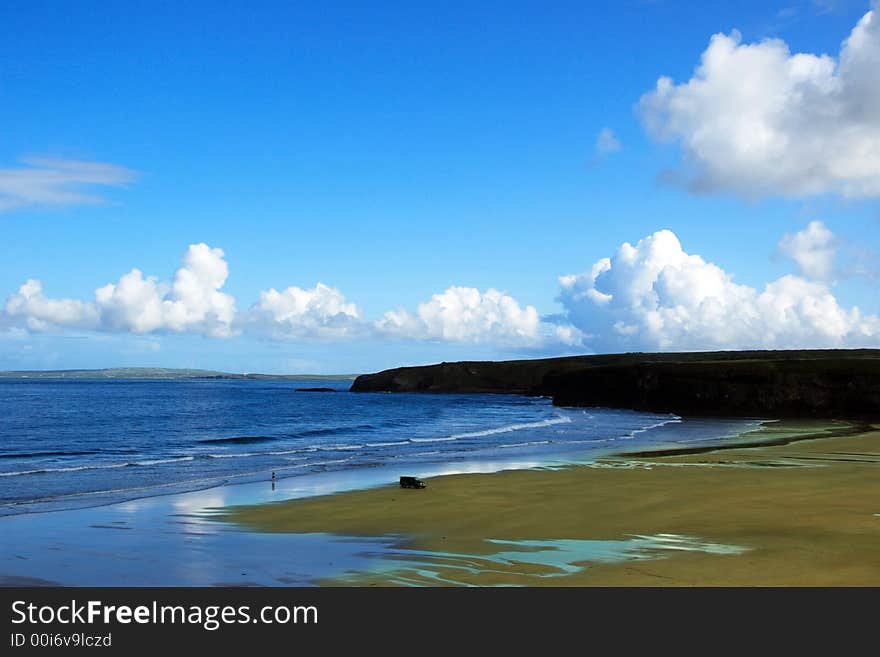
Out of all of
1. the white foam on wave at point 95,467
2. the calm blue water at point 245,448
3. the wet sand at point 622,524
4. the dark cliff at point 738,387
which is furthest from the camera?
the dark cliff at point 738,387

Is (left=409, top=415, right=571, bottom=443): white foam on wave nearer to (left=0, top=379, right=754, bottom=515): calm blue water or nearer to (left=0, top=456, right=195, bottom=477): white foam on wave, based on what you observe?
(left=0, top=379, right=754, bottom=515): calm blue water

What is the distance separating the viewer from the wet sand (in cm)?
1273

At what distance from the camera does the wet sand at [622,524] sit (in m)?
12.7

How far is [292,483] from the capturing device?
28.7m

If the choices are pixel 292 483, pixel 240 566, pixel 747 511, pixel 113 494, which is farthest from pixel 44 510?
pixel 747 511

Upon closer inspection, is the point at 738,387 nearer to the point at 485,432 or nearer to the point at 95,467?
the point at 485,432

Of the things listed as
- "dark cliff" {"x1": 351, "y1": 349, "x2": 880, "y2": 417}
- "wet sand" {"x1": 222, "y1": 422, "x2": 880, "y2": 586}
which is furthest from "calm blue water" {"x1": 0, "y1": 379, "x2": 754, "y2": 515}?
"dark cliff" {"x1": 351, "y1": 349, "x2": 880, "y2": 417}

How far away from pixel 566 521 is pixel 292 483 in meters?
13.5

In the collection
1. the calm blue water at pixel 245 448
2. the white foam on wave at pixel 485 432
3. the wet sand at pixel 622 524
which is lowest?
the white foam on wave at pixel 485 432

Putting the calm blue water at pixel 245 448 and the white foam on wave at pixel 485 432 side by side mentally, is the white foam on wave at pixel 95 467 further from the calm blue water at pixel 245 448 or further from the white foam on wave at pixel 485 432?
the white foam on wave at pixel 485 432

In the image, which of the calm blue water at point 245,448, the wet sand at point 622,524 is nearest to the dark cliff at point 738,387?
the calm blue water at point 245,448

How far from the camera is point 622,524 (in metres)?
17.7

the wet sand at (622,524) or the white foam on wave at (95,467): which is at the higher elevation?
→ the wet sand at (622,524)

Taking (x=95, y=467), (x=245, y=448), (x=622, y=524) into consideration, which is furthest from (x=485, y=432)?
(x=622, y=524)
